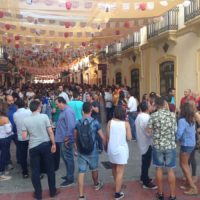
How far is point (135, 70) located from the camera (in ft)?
70.3

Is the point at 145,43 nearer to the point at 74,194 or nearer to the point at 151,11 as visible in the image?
the point at 151,11

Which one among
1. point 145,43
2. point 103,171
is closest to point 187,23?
point 145,43

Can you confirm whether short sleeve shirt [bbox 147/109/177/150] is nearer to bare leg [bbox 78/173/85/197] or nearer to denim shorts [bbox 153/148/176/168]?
Result: denim shorts [bbox 153/148/176/168]

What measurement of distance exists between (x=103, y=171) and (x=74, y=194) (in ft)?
4.99

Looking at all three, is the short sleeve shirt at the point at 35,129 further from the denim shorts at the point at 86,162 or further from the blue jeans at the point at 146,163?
the blue jeans at the point at 146,163

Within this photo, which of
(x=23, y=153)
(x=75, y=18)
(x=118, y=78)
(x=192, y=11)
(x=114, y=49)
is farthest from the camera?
(x=118, y=78)

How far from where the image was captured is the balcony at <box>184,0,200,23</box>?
12.3 m

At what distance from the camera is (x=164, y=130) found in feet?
17.7

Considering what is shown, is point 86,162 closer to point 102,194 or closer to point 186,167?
point 102,194

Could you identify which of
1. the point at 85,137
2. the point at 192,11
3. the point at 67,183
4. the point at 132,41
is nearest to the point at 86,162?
the point at 85,137

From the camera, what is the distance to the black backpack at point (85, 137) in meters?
5.58

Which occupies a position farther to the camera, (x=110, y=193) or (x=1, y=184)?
(x=1, y=184)

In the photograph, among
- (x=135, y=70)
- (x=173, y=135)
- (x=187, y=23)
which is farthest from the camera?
(x=135, y=70)

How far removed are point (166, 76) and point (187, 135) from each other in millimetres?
11070
